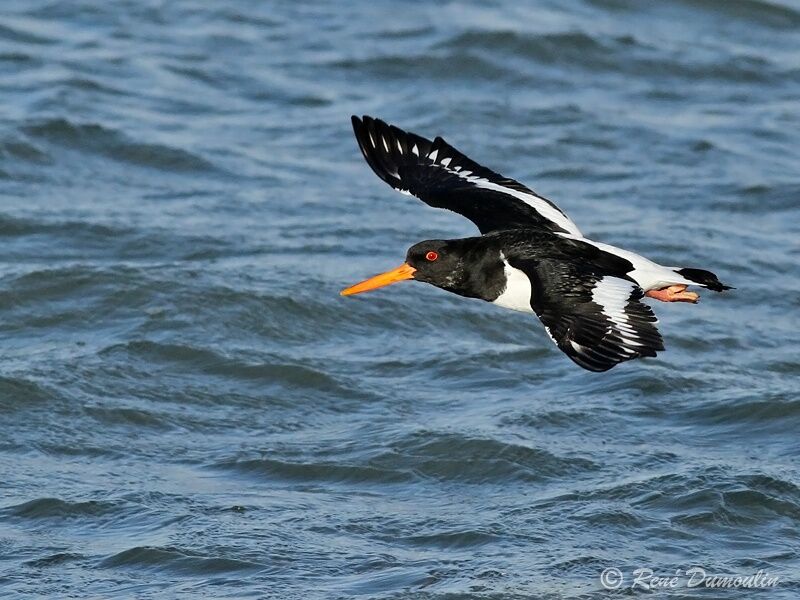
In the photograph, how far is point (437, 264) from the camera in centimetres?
757

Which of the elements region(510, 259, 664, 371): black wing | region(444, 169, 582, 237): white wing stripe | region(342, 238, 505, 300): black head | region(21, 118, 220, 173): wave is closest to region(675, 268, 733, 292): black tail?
region(510, 259, 664, 371): black wing

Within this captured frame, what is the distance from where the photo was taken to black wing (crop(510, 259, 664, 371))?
20.8 feet

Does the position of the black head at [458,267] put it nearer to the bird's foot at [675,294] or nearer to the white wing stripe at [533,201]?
the white wing stripe at [533,201]

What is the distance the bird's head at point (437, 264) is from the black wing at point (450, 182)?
0.39 metres

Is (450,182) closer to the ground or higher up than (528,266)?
higher up

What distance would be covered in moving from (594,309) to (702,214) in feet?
17.3

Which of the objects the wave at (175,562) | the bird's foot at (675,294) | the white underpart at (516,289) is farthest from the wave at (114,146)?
the wave at (175,562)

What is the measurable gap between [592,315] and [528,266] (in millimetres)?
617

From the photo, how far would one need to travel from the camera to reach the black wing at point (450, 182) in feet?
26.2

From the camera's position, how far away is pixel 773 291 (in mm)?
10320

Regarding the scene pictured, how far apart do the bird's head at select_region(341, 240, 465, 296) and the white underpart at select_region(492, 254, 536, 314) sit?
254 mm

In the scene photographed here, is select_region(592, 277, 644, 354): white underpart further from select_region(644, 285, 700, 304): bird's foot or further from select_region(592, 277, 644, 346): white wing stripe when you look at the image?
select_region(644, 285, 700, 304): bird's foot

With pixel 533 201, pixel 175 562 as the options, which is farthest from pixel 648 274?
pixel 175 562

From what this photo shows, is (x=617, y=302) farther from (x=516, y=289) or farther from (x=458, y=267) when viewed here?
(x=458, y=267)
